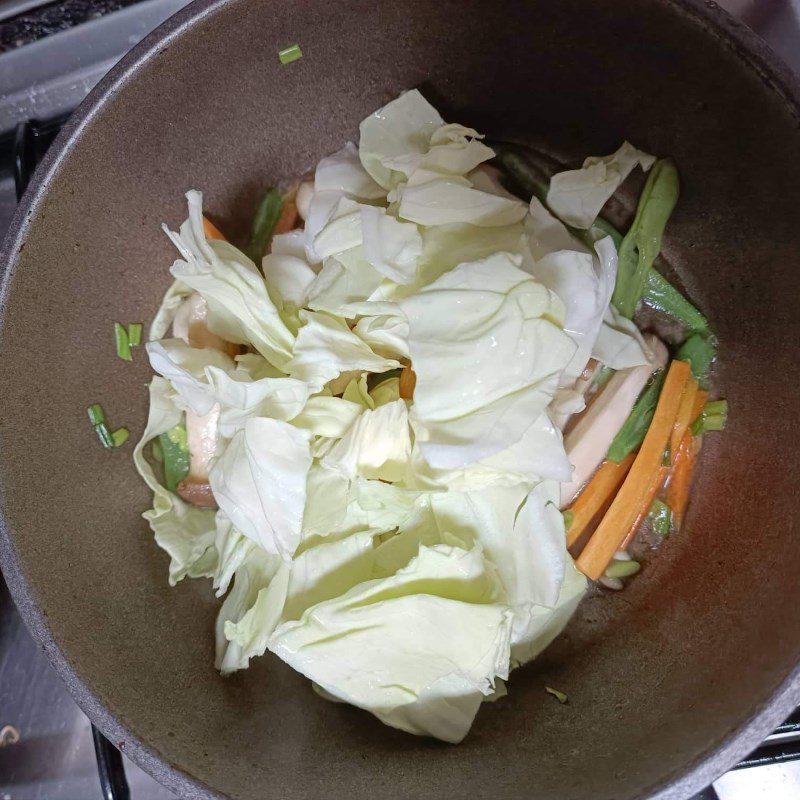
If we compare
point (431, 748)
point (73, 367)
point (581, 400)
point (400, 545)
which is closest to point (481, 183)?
point (581, 400)

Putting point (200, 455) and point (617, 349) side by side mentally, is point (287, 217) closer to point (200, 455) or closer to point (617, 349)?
point (200, 455)

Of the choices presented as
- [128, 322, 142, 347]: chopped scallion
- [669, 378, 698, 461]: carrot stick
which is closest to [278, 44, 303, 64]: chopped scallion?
[128, 322, 142, 347]: chopped scallion

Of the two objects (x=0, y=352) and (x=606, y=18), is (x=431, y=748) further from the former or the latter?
(x=606, y=18)

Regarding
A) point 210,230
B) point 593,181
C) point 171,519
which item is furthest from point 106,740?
point 593,181

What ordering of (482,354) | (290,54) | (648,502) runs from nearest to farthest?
(482,354) < (290,54) < (648,502)

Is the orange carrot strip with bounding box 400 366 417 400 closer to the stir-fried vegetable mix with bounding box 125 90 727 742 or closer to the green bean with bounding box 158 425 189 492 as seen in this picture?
the stir-fried vegetable mix with bounding box 125 90 727 742
